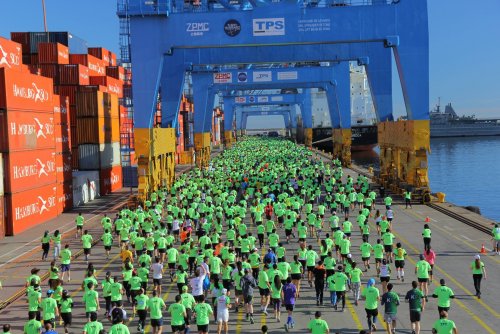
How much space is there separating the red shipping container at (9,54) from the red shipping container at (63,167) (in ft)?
23.1

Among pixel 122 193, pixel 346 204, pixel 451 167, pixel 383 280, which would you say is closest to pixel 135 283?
pixel 383 280

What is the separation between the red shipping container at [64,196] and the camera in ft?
133

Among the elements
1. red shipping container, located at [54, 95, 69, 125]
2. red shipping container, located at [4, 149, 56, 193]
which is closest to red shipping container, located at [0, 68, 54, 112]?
red shipping container, located at [54, 95, 69, 125]

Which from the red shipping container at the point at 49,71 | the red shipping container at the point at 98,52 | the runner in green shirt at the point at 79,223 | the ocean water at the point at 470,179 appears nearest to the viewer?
the runner in green shirt at the point at 79,223

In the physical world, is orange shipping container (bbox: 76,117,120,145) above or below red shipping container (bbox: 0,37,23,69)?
below

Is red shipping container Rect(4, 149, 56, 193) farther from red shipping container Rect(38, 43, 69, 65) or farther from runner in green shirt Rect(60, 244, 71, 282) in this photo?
red shipping container Rect(38, 43, 69, 65)

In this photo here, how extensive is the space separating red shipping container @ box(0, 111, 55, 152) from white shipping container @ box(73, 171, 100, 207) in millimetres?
6010

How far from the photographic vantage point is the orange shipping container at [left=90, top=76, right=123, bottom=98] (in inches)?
2421

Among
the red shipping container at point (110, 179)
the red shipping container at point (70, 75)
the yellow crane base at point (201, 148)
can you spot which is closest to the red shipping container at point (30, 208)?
the red shipping container at point (110, 179)

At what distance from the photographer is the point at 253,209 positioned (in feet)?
97.5

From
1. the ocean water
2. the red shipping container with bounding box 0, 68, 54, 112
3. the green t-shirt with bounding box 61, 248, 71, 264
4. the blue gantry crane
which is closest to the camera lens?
the green t-shirt with bounding box 61, 248, 71, 264

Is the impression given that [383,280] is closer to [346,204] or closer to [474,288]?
[474,288]

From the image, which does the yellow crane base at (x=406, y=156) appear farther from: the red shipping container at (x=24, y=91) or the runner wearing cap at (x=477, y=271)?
the red shipping container at (x=24, y=91)

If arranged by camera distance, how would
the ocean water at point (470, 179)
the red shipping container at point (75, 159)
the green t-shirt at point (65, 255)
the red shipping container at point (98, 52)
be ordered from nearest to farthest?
the green t-shirt at point (65, 255) → the red shipping container at point (75, 159) → the ocean water at point (470, 179) → the red shipping container at point (98, 52)
